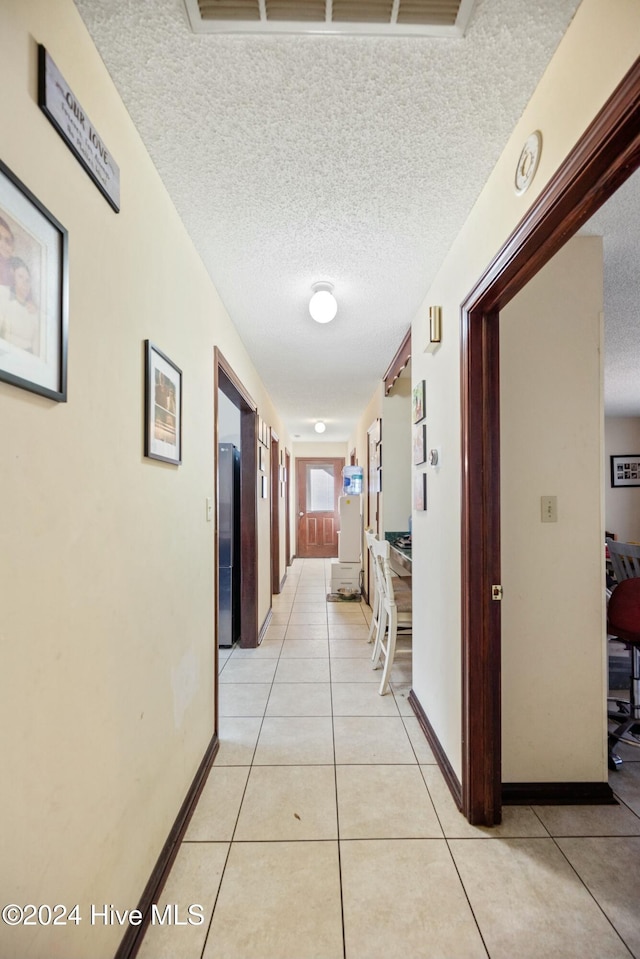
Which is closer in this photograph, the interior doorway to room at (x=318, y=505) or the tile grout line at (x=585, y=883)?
the tile grout line at (x=585, y=883)

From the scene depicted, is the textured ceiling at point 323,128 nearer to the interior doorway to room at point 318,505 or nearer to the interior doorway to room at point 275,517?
the interior doorway to room at point 275,517

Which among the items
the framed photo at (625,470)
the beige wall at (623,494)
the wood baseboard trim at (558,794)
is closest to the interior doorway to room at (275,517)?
the wood baseboard trim at (558,794)

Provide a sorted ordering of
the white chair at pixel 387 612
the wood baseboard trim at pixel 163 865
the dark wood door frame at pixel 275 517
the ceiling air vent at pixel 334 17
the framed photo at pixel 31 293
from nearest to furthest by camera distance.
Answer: the framed photo at pixel 31 293 < the ceiling air vent at pixel 334 17 < the wood baseboard trim at pixel 163 865 < the white chair at pixel 387 612 < the dark wood door frame at pixel 275 517

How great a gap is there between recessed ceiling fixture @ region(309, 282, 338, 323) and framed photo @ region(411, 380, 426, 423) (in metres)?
0.67

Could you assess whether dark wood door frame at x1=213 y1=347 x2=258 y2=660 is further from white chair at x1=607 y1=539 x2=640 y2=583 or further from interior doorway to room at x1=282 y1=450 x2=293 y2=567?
interior doorway to room at x1=282 y1=450 x2=293 y2=567

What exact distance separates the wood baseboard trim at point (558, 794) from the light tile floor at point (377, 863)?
0.03 metres

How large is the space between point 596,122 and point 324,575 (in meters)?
6.85

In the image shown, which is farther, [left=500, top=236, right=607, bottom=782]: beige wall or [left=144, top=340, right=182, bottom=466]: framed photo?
[left=500, top=236, right=607, bottom=782]: beige wall

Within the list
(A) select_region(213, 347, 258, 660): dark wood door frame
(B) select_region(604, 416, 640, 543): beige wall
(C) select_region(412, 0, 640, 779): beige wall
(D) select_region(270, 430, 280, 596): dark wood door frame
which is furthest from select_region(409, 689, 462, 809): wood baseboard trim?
(B) select_region(604, 416, 640, 543): beige wall

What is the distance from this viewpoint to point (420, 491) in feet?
8.53

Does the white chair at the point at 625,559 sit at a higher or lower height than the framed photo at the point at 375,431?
lower

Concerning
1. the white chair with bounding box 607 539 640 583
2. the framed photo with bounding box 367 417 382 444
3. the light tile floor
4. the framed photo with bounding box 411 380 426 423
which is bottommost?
the light tile floor

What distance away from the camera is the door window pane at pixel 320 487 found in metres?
9.35

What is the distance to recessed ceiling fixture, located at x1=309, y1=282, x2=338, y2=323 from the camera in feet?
7.67
